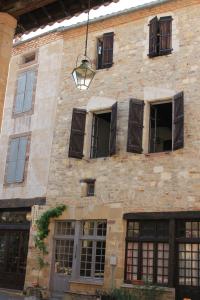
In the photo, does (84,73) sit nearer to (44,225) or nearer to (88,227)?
(88,227)

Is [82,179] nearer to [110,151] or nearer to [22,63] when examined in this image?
[110,151]

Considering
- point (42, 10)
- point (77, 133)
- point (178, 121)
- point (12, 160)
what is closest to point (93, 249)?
point (77, 133)

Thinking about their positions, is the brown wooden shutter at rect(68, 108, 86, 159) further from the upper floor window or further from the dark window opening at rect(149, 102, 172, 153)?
the upper floor window

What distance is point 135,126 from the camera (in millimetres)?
12812

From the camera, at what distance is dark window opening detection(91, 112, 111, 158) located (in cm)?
1405

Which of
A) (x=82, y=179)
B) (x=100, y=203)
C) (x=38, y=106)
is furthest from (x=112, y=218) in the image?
(x=38, y=106)

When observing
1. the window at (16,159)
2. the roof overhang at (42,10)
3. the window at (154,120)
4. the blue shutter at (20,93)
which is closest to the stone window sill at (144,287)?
the window at (154,120)

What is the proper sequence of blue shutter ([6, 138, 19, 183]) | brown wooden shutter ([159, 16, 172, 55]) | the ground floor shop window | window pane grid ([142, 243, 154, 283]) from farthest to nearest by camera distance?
blue shutter ([6, 138, 19, 183]) → brown wooden shutter ([159, 16, 172, 55]) → window pane grid ([142, 243, 154, 283]) → the ground floor shop window

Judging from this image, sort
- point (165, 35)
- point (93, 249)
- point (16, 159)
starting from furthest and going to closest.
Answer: point (16, 159) → point (165, 35) → point (93, 249)

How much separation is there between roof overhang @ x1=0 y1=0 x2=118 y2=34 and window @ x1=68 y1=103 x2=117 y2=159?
7.74 m

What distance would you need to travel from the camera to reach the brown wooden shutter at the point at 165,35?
13.2 metres

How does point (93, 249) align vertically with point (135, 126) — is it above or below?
below

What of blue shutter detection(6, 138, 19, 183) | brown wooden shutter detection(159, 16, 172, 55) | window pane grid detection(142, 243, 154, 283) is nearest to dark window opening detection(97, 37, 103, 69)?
brown wooden shutter detection(159, 16, 172, 55)

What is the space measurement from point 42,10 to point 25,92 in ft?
35.4
